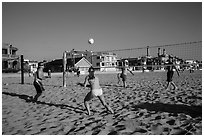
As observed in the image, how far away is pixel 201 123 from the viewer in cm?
316

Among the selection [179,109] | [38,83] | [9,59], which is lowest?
[179,109]

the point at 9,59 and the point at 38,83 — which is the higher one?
the point at 9,59

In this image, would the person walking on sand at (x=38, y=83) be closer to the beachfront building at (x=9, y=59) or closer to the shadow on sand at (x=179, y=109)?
the shadow on sand at (x=179, y=109)

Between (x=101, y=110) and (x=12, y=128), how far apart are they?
2.08 metres

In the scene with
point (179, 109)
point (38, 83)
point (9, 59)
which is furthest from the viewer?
point (9, 59)

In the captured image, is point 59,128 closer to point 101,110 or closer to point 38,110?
point 101,110

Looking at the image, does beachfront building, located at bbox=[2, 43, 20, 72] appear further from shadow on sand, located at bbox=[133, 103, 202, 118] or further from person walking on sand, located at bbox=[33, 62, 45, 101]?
shadow on sand, located at bbox=[133, 103, 202, 118]

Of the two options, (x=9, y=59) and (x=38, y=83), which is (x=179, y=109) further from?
(x=9, y=59)

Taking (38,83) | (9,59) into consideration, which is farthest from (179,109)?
(9,59)

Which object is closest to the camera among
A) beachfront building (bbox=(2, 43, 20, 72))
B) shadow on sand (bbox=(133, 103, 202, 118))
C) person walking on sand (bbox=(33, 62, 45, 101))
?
shadow on sand (bbox=(133, 103, 202, 118))

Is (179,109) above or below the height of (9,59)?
below

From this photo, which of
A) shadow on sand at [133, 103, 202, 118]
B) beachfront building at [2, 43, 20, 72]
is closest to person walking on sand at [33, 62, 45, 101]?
shadow on sand at [133, 103, 202, 118]

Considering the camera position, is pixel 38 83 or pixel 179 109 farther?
pixel 38 83

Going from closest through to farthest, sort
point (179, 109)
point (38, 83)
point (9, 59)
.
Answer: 1. point (179, 109)
2. point (38, 83)
3. point (9, 59)
